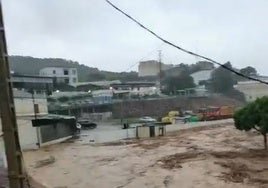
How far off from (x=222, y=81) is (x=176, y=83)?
1161 centimetres

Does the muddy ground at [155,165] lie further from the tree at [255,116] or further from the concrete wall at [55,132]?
Result: the tree at [255,116]

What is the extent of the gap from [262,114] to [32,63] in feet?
366

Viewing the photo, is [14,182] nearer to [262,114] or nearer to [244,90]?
[262,114]

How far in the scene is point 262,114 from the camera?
30.3 m

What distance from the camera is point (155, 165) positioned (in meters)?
30.5

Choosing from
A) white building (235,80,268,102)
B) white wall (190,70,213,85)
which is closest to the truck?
white building (235,80,268,102)

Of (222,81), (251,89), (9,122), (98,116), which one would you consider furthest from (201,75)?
(9,122)

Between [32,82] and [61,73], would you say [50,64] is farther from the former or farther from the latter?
[32,82]

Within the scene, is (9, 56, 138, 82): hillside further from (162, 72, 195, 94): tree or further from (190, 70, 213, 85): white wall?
(162, 72, 195, 94): tree

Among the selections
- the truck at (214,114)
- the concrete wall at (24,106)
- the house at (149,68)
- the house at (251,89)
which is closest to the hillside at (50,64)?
the house at (149,68)

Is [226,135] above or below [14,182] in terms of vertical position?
below

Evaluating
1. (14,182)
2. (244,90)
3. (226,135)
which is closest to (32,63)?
(244,90)

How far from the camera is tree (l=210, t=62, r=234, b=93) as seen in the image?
11081cm

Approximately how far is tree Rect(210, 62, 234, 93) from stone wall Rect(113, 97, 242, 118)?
516 cm
